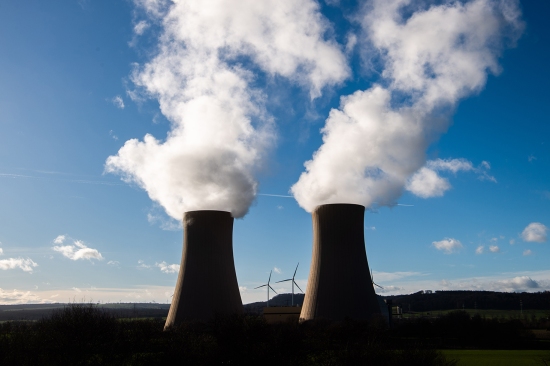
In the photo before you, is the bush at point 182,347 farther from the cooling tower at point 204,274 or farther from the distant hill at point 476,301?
the distant hill at point 476,301

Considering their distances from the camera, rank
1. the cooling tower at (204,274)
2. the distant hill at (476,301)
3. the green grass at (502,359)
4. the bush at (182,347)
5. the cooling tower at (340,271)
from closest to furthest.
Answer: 1. the bush at (182,347)
2. the green grass at (502,359)
3. the cooling tower at (340,271)
4. the cooling tower at (204,274)
5. the distant hill at (476,301)

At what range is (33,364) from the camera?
38.5 feet

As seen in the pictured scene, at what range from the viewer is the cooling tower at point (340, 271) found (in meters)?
19.8

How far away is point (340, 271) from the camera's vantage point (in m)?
19.9

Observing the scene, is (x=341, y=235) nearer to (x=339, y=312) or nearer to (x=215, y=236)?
(x=339, y=312)

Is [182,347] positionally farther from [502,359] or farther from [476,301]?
[476,301]

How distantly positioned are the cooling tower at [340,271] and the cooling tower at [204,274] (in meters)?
3.39

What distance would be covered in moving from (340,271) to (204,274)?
5450 millimetres

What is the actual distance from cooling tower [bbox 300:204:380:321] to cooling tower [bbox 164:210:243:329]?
3386mm

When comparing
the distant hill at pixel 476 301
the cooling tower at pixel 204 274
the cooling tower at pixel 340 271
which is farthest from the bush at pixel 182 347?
the distant hill at pixel 476 301

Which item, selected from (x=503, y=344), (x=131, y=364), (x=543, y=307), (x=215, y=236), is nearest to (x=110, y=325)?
(x=131, y=364)

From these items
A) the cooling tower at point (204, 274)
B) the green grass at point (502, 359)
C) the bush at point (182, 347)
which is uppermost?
the cooling tower at point (204, 274)

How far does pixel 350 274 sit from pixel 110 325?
9.56 metres

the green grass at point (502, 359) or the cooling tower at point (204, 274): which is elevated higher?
the cooling tower at point (204, 274)
